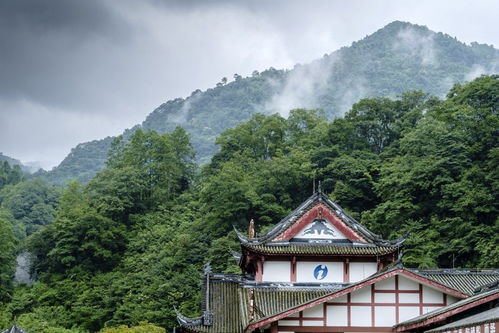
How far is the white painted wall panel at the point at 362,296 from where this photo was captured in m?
24.7

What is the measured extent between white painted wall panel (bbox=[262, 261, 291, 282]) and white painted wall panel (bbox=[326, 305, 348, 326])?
18.1 ft

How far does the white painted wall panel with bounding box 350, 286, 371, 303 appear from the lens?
2466cm

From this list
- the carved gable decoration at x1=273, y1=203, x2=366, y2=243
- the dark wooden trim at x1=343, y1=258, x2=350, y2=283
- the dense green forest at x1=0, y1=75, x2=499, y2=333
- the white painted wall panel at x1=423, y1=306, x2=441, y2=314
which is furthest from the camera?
the dense green forest at x1=0, y1=75, x2=499, y2=333

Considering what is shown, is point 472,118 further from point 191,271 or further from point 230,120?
point 230,120

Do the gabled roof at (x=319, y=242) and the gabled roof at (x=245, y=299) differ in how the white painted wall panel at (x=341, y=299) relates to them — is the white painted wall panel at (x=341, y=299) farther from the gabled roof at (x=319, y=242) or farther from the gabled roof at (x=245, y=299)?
the gabled roof at (x=319, y=242)

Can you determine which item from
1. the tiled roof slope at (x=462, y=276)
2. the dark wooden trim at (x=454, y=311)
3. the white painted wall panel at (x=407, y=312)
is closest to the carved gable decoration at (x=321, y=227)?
the tiled roof slope at (x=462, y=276)

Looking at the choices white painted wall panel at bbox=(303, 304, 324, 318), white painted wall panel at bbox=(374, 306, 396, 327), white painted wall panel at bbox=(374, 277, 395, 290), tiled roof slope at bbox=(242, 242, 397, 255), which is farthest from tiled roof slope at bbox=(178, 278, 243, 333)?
white painted wall panel at bbox=(374, 277, 395, 290)

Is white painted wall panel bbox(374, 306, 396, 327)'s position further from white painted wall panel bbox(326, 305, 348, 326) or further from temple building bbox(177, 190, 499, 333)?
white painted wall panel bbox(326, 305, 348, 326)

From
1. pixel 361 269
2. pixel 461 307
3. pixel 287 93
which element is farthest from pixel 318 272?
pixel 287 93

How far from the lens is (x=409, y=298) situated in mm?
24719

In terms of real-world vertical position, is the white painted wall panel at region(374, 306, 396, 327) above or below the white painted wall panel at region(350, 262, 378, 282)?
below

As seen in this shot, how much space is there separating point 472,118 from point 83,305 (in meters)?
38.1

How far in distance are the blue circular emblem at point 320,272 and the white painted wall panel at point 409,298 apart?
5.90 metres

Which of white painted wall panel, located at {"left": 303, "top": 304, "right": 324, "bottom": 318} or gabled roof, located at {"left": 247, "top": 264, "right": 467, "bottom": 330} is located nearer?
gabled roof, located at {"left": 247, "top": 264, "right": 467, "bottom": 330}
